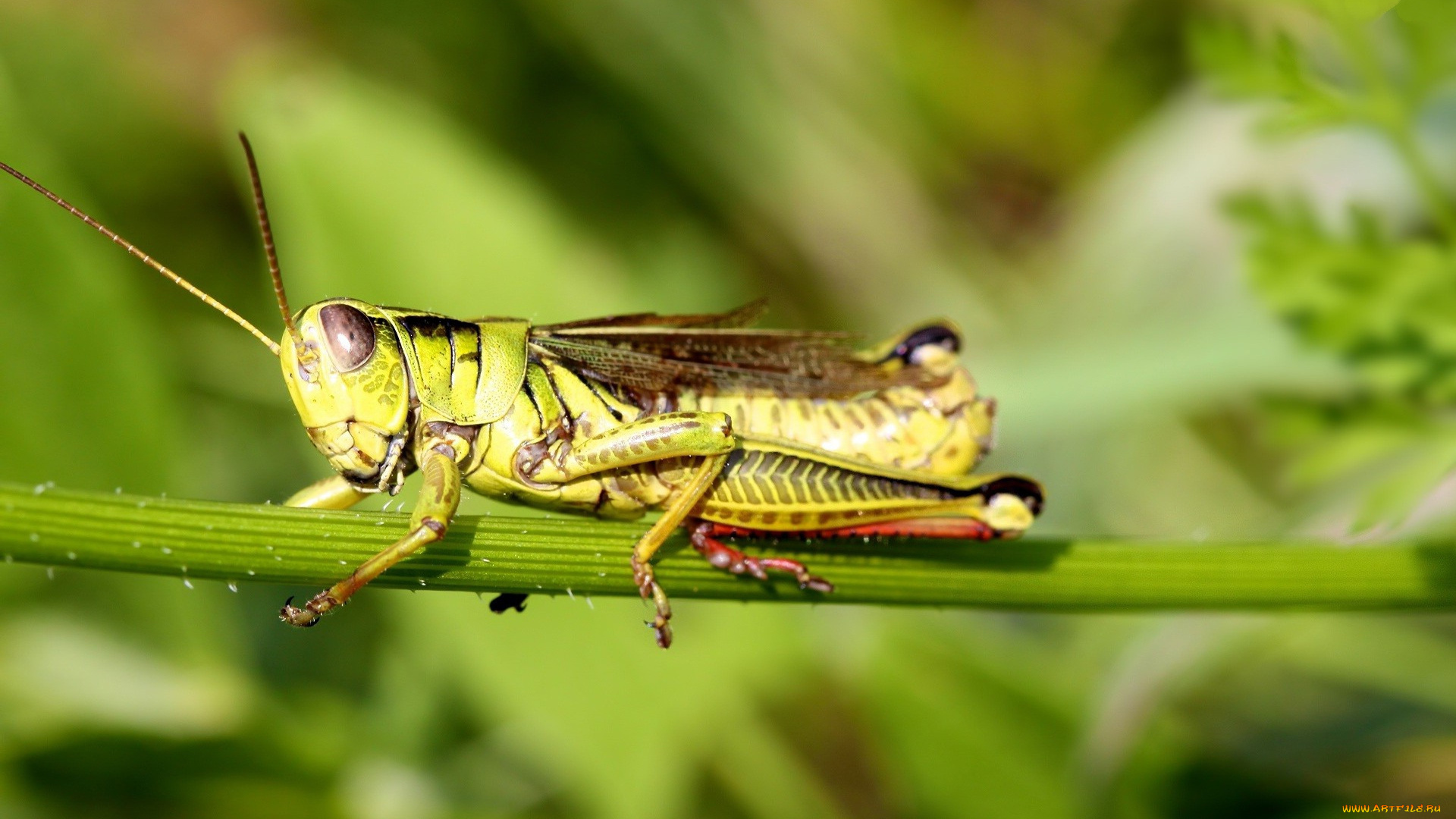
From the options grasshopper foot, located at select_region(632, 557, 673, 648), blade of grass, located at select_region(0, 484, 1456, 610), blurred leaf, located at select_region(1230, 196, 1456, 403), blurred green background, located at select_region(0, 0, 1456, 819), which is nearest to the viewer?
blade of grass, located at select_region(0, 484, 1456, 610)

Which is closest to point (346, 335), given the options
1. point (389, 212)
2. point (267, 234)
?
point (267, 234)

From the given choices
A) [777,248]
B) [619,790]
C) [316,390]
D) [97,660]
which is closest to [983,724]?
[619,790]

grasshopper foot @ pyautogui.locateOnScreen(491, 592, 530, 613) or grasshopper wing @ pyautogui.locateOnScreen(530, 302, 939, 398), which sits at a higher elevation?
grasshopper wing @ pyautogui.locateOnScreen(530, 302, 939, 398)

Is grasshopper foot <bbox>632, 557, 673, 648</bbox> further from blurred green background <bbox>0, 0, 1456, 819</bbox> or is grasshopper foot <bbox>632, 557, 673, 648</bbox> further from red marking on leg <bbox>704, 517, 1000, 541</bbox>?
blurred green background <bbox>0, 0, 1456, 819</bbox>

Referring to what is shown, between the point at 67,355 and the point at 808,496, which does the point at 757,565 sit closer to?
the point at 808,496

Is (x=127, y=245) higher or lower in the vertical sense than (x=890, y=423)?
lower

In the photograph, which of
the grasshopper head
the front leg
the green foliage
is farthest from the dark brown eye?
the green foliage

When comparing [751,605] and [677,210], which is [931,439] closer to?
[751,605]
